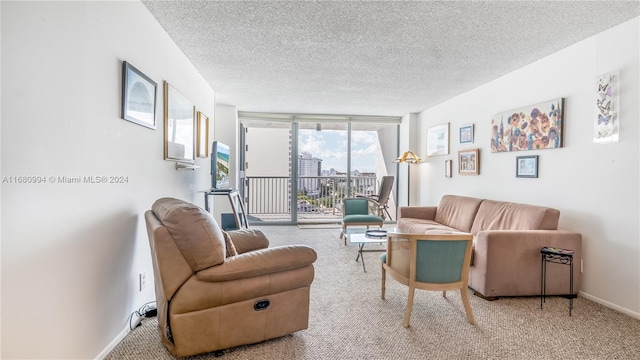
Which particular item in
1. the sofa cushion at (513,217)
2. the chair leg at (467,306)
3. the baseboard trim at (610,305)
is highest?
the sofa cushion at (513,217)

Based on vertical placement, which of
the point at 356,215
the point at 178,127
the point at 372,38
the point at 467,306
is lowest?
the point at 467,306

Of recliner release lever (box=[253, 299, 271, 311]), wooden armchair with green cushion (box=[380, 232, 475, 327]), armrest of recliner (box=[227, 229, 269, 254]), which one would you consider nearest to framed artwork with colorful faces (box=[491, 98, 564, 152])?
wooden armchair with green cushion (box=[380, 232, 475, 327])

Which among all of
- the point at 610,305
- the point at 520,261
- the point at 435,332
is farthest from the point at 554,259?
the point at 435,332

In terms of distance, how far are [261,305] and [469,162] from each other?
3.83 metres

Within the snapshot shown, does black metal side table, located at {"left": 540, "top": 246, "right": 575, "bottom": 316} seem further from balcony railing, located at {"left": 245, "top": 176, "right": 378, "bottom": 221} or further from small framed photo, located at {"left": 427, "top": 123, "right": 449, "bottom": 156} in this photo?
balcony railing, located at {"left": 245, "top": 176, "right": 378, "bottom": 221}

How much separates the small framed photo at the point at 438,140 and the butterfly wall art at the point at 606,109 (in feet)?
8.01

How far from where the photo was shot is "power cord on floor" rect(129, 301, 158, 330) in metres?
2.08

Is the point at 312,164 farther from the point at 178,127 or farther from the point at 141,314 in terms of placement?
the point at 141,314

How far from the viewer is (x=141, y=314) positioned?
2.17m

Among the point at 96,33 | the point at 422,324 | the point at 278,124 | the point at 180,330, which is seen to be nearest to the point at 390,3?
the point at 96,33

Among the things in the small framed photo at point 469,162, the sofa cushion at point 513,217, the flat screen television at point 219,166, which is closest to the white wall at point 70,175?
the flat screen television at point 219,166

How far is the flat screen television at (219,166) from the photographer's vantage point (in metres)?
3.29

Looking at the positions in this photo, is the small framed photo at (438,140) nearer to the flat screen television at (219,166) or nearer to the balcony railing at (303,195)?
the balcony railing at (303,195)

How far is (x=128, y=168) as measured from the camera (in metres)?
2.01
